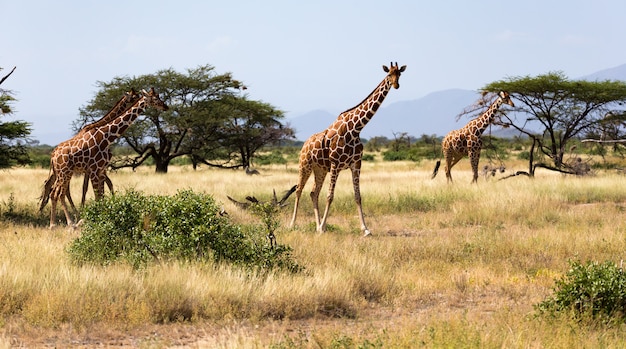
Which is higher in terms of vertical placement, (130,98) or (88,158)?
(130,98)

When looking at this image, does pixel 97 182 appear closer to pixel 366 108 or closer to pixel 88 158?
pixel 88 158

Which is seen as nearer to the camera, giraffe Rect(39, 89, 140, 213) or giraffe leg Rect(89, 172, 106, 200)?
giraffe leg Rect(89, 172, 106, 200)

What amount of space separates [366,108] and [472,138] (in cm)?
871

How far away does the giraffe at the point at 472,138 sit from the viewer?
2034 cm

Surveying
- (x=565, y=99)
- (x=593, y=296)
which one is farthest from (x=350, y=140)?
(x=565, y=99)

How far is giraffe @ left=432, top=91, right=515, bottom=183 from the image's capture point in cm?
2034

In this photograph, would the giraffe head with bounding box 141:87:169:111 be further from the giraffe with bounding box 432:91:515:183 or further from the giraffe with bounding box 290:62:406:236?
the giraffe with bounding box 432:91:515:183

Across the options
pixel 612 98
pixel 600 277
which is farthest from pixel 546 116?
pixel 600 277

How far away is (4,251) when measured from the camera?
8984 mm

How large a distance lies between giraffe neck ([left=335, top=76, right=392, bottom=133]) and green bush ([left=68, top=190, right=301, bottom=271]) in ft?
14.9

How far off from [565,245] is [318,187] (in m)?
5.01

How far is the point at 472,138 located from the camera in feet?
68.0

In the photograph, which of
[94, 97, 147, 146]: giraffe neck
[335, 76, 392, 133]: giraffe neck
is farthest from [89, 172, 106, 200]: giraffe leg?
[335, 76, 392, 133]: giraffe neck

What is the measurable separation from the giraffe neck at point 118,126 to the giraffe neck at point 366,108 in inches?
153
